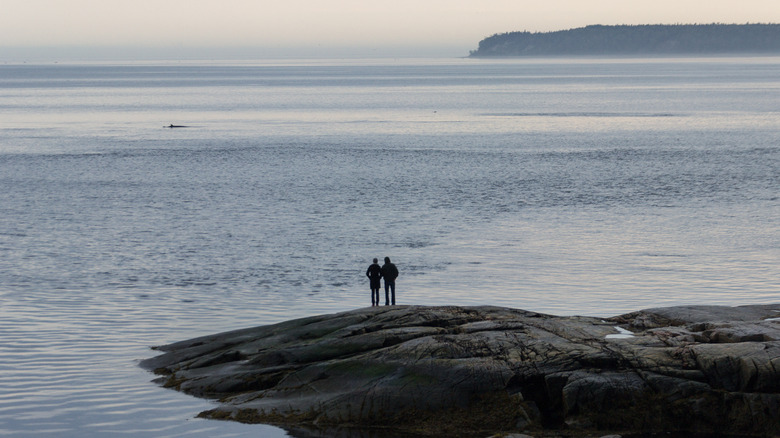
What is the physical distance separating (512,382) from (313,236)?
26.8 metres

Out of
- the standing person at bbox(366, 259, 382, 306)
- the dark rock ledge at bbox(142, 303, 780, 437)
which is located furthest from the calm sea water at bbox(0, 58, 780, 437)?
the standing person at bbox(366, 259, 382, 306)

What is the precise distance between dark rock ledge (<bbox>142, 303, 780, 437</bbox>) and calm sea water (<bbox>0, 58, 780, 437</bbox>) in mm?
1517

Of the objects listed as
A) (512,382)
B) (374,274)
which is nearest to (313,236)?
(374,274)

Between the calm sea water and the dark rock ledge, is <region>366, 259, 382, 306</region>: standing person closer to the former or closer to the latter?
the calm sea water

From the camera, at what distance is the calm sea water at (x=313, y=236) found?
25484 mm

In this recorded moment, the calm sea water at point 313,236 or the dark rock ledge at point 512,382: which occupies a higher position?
the dark rock ledge at point 512,382

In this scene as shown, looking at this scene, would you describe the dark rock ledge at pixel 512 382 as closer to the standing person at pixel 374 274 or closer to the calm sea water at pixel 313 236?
the calm sea water at pixel 313 236

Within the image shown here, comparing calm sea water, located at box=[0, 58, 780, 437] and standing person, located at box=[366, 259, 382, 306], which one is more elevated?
standing person, located at box=[366, 259, 382, 306]

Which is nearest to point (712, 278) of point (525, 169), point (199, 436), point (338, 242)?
point (338, 242)

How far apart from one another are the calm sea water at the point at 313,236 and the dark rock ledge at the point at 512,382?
1517mm

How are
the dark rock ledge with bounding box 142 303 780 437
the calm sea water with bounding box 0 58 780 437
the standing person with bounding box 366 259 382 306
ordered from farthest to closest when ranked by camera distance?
1. the standing person with bounding box 366 259 382 306
2. the calm sea water with bounding box 0 58 780 437
3. the dark rock ledge with bounding box 142 303 780 437

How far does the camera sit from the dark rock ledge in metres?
18.7

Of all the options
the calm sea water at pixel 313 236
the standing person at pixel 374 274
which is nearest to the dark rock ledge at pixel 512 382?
the calm sea water at pixel 313 236

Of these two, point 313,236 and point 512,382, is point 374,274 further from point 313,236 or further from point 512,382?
point 313,236
